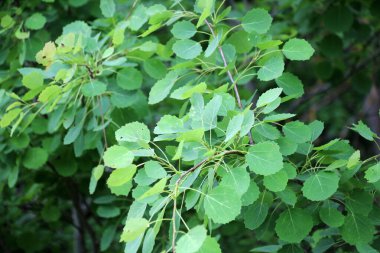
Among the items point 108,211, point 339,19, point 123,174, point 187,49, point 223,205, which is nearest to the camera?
point 223,205

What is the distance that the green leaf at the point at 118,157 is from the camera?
1295 millimetres

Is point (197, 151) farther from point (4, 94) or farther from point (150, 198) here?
point (4, 94)

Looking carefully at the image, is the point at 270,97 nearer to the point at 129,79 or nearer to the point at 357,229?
the point at 357,229

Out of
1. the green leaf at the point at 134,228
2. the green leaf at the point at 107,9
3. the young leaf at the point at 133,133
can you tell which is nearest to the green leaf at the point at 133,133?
the young leaf at the point at 133,133

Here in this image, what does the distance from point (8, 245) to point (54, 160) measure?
0.77 meters

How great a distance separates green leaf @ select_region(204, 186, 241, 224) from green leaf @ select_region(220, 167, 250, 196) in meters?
0.04

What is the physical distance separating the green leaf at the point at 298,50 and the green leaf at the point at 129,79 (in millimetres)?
593

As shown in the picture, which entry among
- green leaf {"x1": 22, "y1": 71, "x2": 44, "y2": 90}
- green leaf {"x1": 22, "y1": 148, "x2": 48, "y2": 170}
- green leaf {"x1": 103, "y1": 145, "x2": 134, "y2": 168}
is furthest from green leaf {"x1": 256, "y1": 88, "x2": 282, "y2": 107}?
green leaf {"x1": 22, "y1": 148, "x2": 48, "y2": 170}

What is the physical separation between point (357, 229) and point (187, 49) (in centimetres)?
67

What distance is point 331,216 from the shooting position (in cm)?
153

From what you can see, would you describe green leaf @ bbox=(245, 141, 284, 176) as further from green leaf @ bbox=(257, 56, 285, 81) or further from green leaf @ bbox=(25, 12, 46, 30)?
green leaf @ bbox=(25, 12, 46, 30)

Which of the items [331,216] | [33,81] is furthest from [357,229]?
[33,81]

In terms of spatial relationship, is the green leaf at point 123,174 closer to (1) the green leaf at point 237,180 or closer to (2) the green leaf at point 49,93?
(1) the green leaf at point 237,180

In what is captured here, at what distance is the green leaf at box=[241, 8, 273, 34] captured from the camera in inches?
66.7
